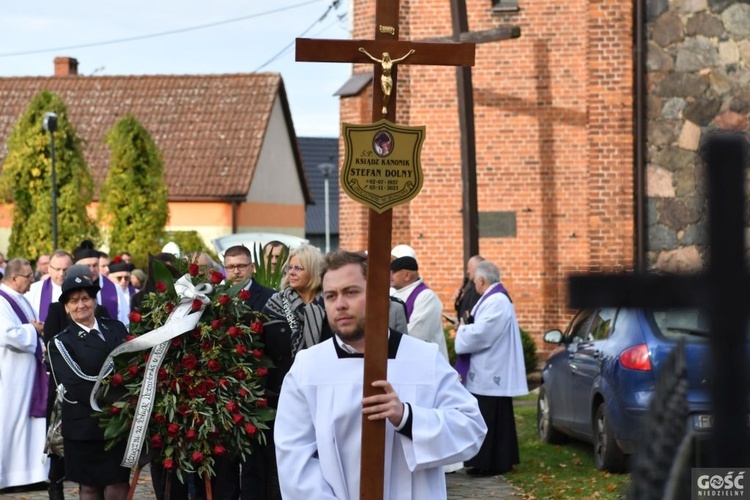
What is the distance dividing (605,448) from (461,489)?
1.21m

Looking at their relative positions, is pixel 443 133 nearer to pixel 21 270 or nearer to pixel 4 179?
pixel 21 270

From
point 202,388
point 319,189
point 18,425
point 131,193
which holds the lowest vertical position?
point 18,425

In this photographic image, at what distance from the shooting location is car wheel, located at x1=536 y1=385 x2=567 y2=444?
1281 centimetres

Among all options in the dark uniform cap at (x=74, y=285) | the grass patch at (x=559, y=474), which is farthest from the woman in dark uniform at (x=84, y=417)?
the grass patch at (x=559, y=474)

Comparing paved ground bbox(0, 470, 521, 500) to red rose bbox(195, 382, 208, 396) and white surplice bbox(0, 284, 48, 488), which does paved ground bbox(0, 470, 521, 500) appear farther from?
red rose bbox(195, 382, 208, 396)

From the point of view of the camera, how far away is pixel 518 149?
19.8m

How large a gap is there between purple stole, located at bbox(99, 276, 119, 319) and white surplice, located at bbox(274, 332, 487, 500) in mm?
7842

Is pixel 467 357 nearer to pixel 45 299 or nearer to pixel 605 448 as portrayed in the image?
pixel 605 448

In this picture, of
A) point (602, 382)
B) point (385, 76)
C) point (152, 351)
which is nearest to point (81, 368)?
point (152, 351)

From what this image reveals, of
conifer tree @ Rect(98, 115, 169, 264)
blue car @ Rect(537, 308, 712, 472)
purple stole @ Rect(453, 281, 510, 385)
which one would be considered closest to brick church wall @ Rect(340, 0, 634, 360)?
blue car @ Rect(537, 308, 712, 472)

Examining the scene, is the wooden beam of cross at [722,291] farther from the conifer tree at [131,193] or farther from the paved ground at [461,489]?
the conifer tree at [131,193]

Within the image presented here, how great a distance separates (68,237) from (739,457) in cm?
2831

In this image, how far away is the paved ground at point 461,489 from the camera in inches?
408

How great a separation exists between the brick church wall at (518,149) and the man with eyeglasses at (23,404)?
378 inches
